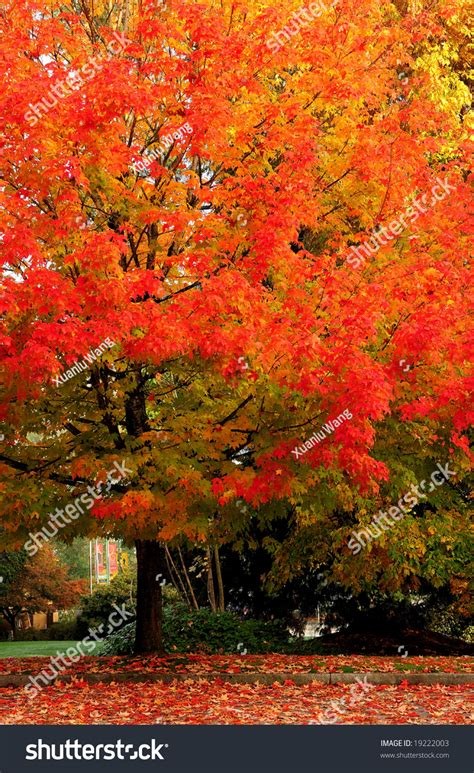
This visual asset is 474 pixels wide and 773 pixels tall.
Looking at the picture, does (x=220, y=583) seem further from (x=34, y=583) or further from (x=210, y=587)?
(x=34, y=583)

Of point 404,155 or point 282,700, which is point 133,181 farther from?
point 282,700

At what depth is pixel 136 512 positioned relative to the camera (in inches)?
454

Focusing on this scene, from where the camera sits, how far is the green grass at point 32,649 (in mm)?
27578

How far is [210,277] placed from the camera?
37.3 ft

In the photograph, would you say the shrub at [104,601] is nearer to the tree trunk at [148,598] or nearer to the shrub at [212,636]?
the shrub at [212,636]

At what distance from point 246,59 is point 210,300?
12.6 feet

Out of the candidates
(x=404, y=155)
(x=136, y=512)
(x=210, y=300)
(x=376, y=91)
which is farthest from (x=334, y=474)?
(x=376, y=91)

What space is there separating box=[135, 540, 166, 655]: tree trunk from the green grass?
1282 centimetres

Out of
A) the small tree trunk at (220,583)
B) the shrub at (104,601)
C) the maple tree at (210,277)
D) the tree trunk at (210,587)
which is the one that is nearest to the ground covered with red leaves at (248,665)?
the maple tree at (210,277)

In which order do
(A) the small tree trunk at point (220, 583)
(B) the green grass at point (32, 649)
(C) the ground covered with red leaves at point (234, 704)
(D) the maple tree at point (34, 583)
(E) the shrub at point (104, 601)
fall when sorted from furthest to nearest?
(D) the maple tree at point (34, 583)
(E) the shrub at point (104, 601)
(B) the green grass at point (32, 649)
(A) the small tree trunk at point (220, 583)
(C) the ground covered with red leaves at point (234, 704)

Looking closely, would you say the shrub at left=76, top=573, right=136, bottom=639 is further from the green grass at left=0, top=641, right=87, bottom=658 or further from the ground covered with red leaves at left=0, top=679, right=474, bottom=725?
the ground covered with red leaves at left=0, top=679, right=474, bottom=725

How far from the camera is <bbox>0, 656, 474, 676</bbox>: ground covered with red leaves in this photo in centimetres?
1354

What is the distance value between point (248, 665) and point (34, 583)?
2451 centimetres

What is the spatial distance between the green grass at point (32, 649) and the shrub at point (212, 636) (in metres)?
8.42
